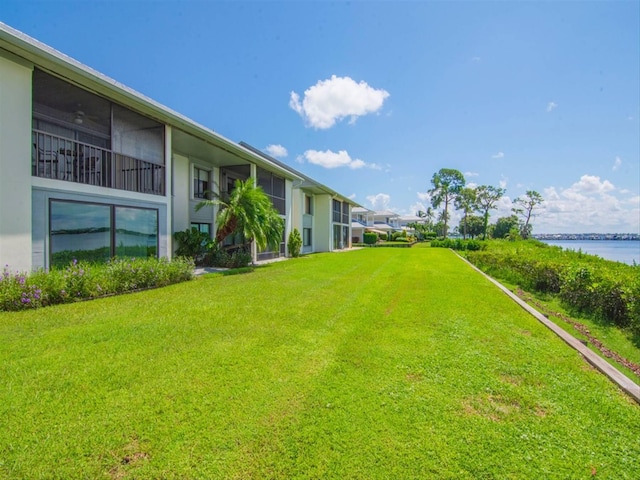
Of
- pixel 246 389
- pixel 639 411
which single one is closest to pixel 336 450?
pixel 246 389

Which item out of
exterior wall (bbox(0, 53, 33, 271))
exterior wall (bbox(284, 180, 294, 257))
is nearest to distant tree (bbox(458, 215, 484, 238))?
exterior wall (bbox(284, 180, 294, 257))

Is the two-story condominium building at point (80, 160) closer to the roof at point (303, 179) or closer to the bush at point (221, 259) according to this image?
the bush at point (221, 259)

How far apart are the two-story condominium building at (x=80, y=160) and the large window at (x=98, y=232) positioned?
3cm

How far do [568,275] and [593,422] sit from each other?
7118mm

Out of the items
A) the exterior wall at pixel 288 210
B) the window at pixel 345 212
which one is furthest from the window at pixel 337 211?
the exterior wall at pixel 288 210

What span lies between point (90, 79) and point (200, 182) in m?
8.53

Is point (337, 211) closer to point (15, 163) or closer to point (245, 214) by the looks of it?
point (245, 214)

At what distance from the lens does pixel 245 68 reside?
1461 cm

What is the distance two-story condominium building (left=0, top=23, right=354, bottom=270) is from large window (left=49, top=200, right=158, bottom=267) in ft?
0.09

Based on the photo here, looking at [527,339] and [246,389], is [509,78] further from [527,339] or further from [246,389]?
[246,389]

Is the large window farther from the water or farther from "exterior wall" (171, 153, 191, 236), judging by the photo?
the water

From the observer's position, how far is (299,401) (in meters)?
3.21

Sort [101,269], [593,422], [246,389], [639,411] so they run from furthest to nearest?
[101,269]
[246,389]
[639,411]
[593,422]

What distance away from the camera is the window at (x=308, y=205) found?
85.5ft
